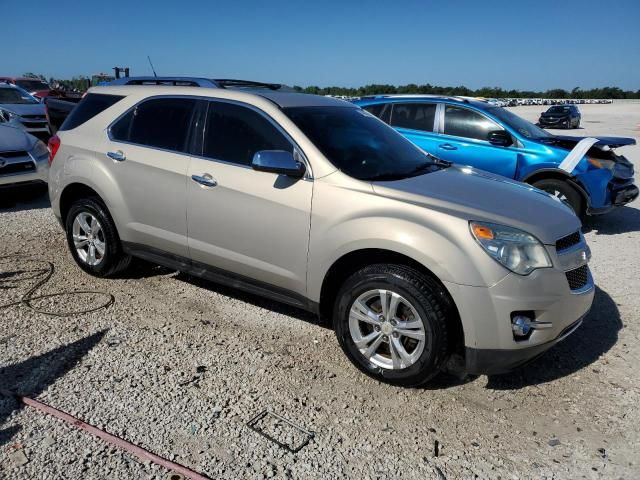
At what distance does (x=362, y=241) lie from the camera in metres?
3.28

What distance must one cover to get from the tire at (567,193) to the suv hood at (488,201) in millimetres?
3495

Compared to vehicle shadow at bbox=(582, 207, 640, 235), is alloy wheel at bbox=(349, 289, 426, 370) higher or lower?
higher

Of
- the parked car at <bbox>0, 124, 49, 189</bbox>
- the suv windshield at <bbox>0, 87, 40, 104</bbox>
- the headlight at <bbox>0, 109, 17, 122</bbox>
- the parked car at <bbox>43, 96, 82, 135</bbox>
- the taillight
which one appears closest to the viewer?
the taillight

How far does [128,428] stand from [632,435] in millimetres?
2724

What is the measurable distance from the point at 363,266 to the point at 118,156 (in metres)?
2.39

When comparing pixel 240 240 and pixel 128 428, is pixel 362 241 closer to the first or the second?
pixel 240 240

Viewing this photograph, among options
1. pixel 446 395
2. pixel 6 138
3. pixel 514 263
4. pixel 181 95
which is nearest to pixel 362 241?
pixel 514 263

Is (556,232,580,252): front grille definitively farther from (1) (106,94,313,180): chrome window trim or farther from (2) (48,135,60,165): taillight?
(2) (48,135,60,165): taillight

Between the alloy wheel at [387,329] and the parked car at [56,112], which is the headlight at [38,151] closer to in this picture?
the parked car at [56,112]

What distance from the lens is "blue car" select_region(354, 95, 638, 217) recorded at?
696cm

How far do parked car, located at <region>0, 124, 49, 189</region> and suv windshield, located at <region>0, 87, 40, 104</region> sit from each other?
22.3 ft

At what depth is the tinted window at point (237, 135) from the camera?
12.5ft

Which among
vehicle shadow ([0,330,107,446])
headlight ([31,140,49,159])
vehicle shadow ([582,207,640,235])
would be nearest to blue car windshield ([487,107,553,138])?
vehicle shadow ([582,207,640,235])

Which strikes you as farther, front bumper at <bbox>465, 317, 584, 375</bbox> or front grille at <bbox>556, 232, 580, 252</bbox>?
front grille at <bbox>556, 232, 580, 252</bbox>
